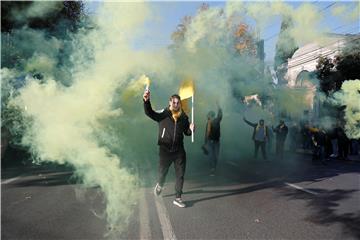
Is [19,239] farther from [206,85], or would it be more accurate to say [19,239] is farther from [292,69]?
[292,69]

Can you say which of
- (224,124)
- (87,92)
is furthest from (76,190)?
(224,124)

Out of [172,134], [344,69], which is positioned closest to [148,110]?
[172,134]

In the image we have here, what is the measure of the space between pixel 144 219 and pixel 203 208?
3.66 feet

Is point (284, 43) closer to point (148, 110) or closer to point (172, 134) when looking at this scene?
point (172, 134)

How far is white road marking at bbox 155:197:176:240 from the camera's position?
568cm

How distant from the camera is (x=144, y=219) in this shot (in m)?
6.53

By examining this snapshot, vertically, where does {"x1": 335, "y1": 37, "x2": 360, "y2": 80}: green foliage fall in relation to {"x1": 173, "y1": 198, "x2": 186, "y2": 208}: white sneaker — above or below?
above

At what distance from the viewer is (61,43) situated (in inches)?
324

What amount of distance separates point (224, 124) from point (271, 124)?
2950mm

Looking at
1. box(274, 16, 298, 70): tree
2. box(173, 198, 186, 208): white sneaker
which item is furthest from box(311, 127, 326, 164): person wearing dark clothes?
box(173, 198, 186, 208): white sneaker

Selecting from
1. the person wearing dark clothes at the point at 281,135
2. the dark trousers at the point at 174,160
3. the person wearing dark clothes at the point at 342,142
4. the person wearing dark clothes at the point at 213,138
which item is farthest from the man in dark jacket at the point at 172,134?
the person wearing dark clothes at the point at 342,142

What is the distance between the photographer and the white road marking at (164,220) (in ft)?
18.6

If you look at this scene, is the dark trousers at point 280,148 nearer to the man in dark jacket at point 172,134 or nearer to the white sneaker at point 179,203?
the man in dark jacket at point 172,134

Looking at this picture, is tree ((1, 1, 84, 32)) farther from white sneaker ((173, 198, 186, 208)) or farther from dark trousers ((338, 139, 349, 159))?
dark trousers ((338, 139, 349, 159))
